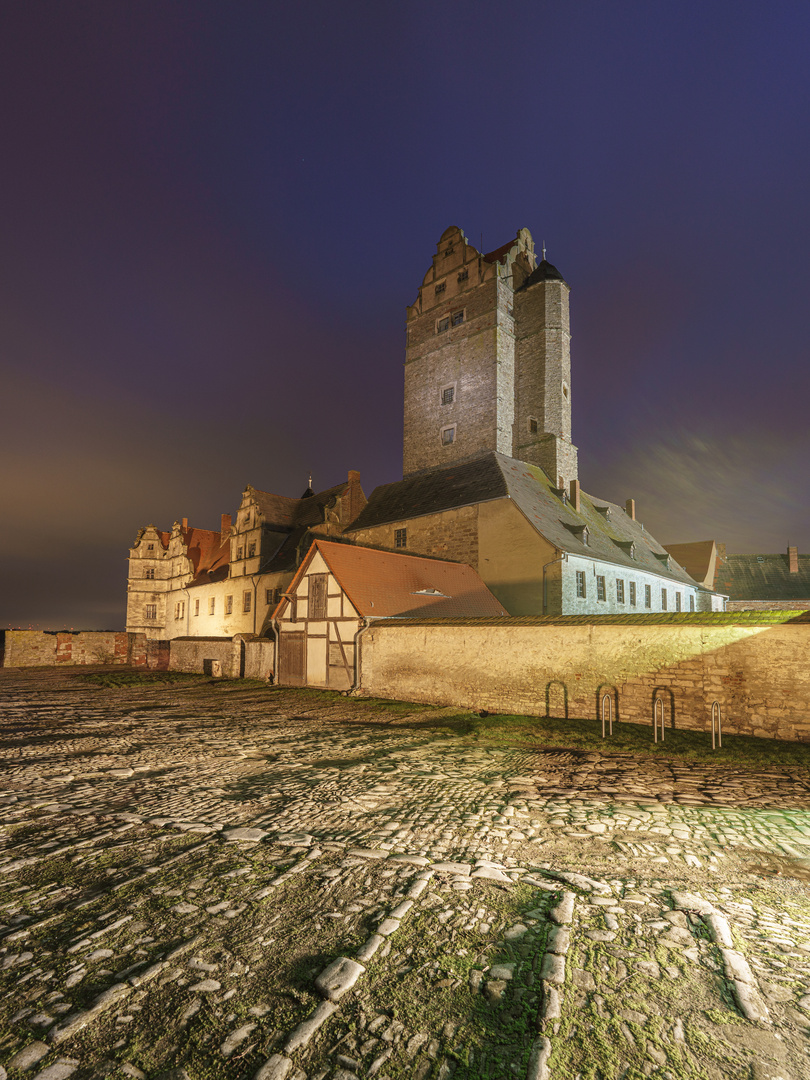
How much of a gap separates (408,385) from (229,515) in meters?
19.5

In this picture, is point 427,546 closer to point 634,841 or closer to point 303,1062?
point 634,841

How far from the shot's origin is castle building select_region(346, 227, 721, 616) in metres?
25.1

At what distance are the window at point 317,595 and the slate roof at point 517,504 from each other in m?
9.81

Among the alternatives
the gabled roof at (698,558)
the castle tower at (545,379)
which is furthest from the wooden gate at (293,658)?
the gabled roof at (698,558)

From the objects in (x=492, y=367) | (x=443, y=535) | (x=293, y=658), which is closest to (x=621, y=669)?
(x=293, y=658)

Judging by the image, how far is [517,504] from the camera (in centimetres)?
2517

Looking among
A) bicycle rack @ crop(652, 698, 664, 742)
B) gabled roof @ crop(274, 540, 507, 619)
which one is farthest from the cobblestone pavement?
gabled roof @ crop(274, 540, 507, 619)

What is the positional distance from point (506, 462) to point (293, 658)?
660 inches

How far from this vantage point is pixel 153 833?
18.8ft

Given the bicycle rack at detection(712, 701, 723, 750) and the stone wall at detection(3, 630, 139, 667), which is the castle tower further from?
the stone wall at detection(3, 630, 139, 667)

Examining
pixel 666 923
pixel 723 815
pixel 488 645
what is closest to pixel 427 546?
pixel 488 645

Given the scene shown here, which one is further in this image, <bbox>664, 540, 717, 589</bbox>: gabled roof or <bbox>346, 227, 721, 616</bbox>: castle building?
<bbox>664, 540, 717, 589</bbox>: gabled roof

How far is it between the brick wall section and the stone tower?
7.04m

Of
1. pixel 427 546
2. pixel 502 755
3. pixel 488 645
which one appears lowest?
pixel 502 755
